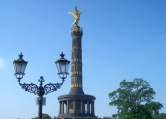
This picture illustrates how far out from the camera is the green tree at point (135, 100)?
6719 centimetres

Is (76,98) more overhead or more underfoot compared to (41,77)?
more overhead

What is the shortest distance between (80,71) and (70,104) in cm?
848

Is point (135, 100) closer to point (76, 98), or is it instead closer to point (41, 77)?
point (76, 98)

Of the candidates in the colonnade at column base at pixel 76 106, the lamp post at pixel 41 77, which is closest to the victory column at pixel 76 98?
the colonnade at column base at pixel 76 106

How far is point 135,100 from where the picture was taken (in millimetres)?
68312

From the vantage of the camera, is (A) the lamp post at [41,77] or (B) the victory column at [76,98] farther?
(B) the victory column at [76,98]

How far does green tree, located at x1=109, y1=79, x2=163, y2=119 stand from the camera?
6719 cm

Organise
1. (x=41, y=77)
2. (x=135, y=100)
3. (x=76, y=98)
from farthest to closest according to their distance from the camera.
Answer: (x=76, y=98) < (x=135, y=100) < (x=41, y=77)

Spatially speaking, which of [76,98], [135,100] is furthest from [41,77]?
[76,98]

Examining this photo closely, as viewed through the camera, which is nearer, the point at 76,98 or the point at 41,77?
the point at 41,77

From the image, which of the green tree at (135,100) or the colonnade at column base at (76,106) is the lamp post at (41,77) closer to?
the green tree at (135,100)

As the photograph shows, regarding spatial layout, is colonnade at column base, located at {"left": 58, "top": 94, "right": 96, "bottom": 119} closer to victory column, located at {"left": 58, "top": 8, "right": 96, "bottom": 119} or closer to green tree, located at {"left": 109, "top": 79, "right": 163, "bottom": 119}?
victory column, located at {"left": 58, "top": 8, "right": 96, "bottom": 119}

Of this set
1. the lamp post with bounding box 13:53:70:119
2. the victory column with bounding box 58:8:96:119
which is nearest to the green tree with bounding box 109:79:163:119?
the victory column with bounding box 58:8:96:119

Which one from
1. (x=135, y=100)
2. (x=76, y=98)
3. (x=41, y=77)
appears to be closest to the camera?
(x=41, y=77)
